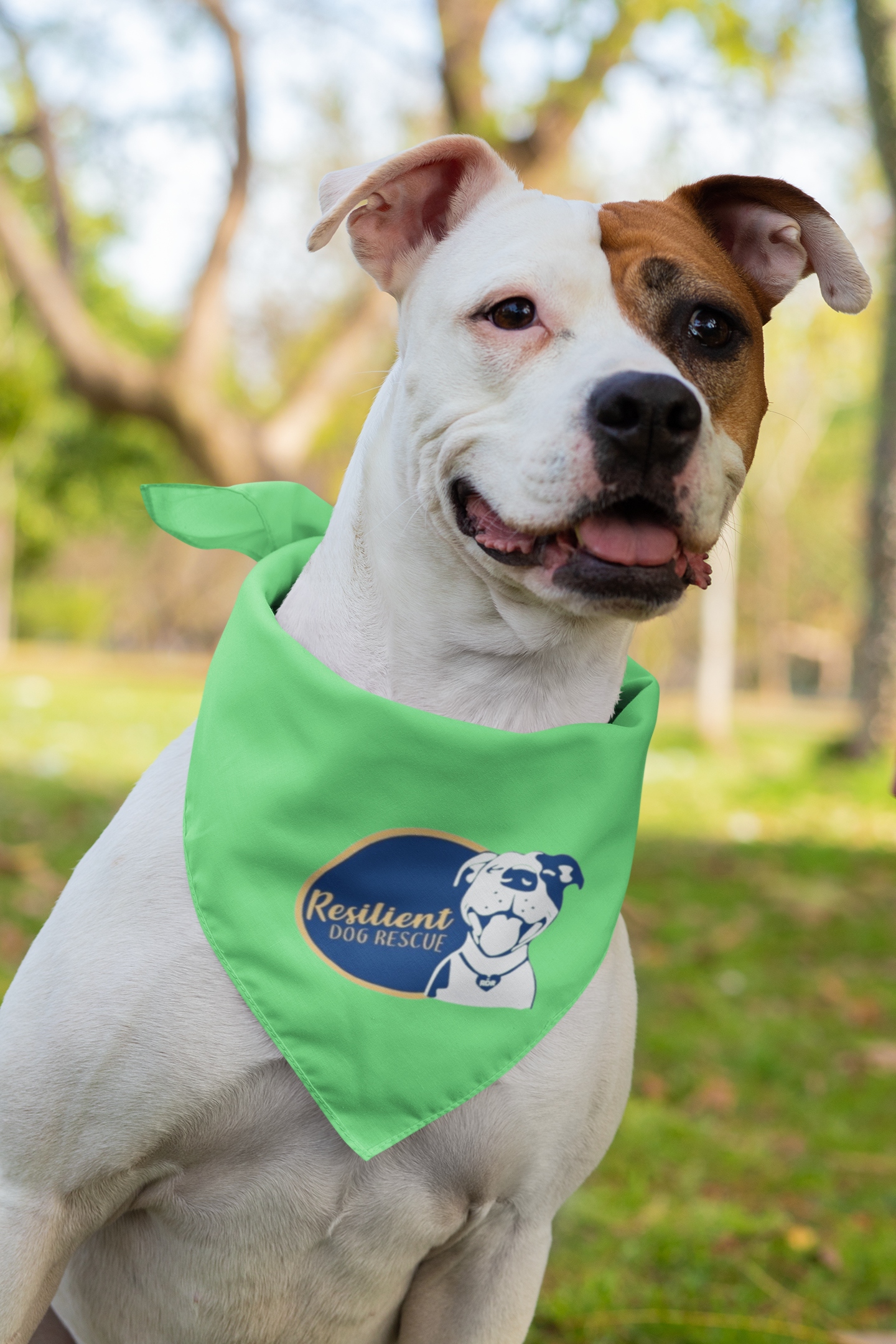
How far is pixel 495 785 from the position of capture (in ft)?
6.82

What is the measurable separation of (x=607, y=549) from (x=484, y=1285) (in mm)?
1313

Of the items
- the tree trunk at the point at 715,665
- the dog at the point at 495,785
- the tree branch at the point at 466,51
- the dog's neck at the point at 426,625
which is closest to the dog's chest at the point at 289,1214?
the dog at the point at 495,785

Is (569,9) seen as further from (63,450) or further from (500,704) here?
(63,450)

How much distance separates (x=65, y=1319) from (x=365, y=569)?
159 centimetres

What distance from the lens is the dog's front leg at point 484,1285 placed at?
2.09 m

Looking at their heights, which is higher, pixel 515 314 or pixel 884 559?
pixel 515 314

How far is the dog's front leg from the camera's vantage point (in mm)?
2088

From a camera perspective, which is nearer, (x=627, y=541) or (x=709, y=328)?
(x=627, y=541)

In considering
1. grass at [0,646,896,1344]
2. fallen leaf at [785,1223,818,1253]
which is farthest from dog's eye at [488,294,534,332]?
fallen leaf at [785,1223,818,1253]

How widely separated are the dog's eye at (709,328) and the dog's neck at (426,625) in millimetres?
527

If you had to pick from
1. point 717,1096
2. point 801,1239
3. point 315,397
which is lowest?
point 315,397

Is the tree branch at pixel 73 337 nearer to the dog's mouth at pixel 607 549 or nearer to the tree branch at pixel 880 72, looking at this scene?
the tree branch at pixel 880 72

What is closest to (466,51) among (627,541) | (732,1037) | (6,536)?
(732,1037)

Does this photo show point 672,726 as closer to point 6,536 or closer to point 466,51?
point 466,51
